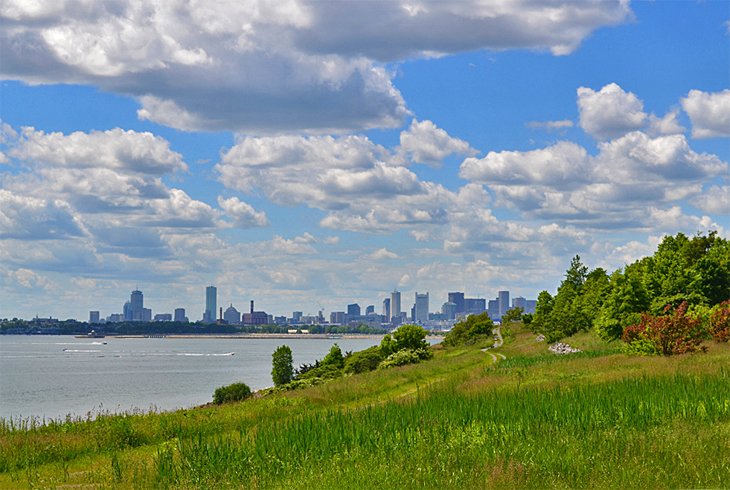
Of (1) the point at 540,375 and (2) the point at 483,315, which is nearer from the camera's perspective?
(1) the point at 540,375

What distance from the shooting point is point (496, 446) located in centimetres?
1667

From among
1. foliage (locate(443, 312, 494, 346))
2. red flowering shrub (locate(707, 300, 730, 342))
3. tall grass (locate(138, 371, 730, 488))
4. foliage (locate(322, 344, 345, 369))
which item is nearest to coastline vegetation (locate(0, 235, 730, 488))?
tall grass (locate(138, 371, 730, 488))

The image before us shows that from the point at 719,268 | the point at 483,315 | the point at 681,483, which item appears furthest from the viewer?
the point at 483,315

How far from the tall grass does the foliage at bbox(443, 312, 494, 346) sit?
321ft

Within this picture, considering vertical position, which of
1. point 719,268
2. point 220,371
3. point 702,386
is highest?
point 719,268

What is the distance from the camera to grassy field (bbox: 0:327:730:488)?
1428cm

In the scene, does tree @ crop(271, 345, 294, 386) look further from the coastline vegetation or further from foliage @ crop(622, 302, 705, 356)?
the coastline vegetation

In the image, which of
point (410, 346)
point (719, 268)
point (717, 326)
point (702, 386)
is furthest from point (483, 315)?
point (702, 386)

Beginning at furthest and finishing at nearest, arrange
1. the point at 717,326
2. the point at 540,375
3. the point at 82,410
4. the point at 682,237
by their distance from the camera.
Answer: the point at 682,237
the point at 82,410
the point at 717,326
the point at 540,375

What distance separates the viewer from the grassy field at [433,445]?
1428cm

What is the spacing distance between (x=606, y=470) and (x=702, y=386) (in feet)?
37.0

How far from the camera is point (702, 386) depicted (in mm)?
23734

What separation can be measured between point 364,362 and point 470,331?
49133 mm

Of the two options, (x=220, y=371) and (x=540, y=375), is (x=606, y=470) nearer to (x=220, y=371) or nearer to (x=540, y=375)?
(x=540, y=375)
